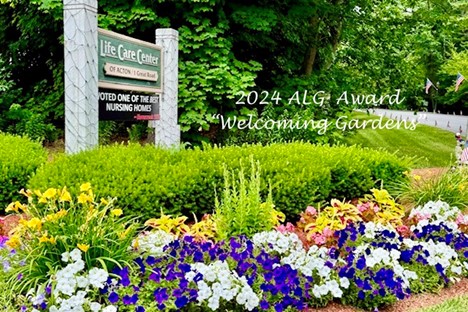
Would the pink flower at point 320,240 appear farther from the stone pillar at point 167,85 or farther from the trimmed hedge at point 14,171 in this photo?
the stone pillar at point 167,85

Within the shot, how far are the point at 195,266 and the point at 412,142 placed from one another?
36.3 ft

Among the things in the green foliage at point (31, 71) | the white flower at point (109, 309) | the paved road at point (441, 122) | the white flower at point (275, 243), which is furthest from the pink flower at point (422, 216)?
the paved road at point (441, 122)

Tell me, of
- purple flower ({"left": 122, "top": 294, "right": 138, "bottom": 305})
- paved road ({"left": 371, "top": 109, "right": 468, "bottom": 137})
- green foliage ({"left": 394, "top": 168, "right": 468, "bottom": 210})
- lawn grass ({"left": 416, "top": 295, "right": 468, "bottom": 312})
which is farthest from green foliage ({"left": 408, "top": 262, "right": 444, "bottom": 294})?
paved road ({"left": 371, "top": 109, "right": 468, "bottom": 137})

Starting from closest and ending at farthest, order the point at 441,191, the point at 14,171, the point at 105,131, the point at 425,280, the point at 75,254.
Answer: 1. the point at 75,254
2. the point at 425,280
3. the point at 14,171
4. the point at 441,191
5. the point at 105,131

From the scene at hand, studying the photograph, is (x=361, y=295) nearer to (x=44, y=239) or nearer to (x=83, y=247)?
(x=83, y=247)

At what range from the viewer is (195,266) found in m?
2.69

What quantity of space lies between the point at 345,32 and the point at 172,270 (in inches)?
326

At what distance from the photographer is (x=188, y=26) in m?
8.55

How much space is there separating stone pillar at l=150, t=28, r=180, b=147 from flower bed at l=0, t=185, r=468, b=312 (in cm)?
272

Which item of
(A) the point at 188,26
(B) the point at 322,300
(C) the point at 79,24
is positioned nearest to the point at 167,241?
(B) the point at 322,300

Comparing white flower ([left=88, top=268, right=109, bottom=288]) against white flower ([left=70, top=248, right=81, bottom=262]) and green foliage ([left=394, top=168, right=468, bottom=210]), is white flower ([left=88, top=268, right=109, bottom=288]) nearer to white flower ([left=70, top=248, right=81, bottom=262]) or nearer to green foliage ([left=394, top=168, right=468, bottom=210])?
white flower ([left=70, top=248, right=81, bottom=262])

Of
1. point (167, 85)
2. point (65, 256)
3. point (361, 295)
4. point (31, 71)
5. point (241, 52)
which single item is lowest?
point (361, 295)

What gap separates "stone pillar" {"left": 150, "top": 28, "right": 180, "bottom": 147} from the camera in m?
6.07

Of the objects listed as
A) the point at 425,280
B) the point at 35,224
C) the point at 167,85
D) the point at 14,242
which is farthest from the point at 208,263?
the point at 167,85
